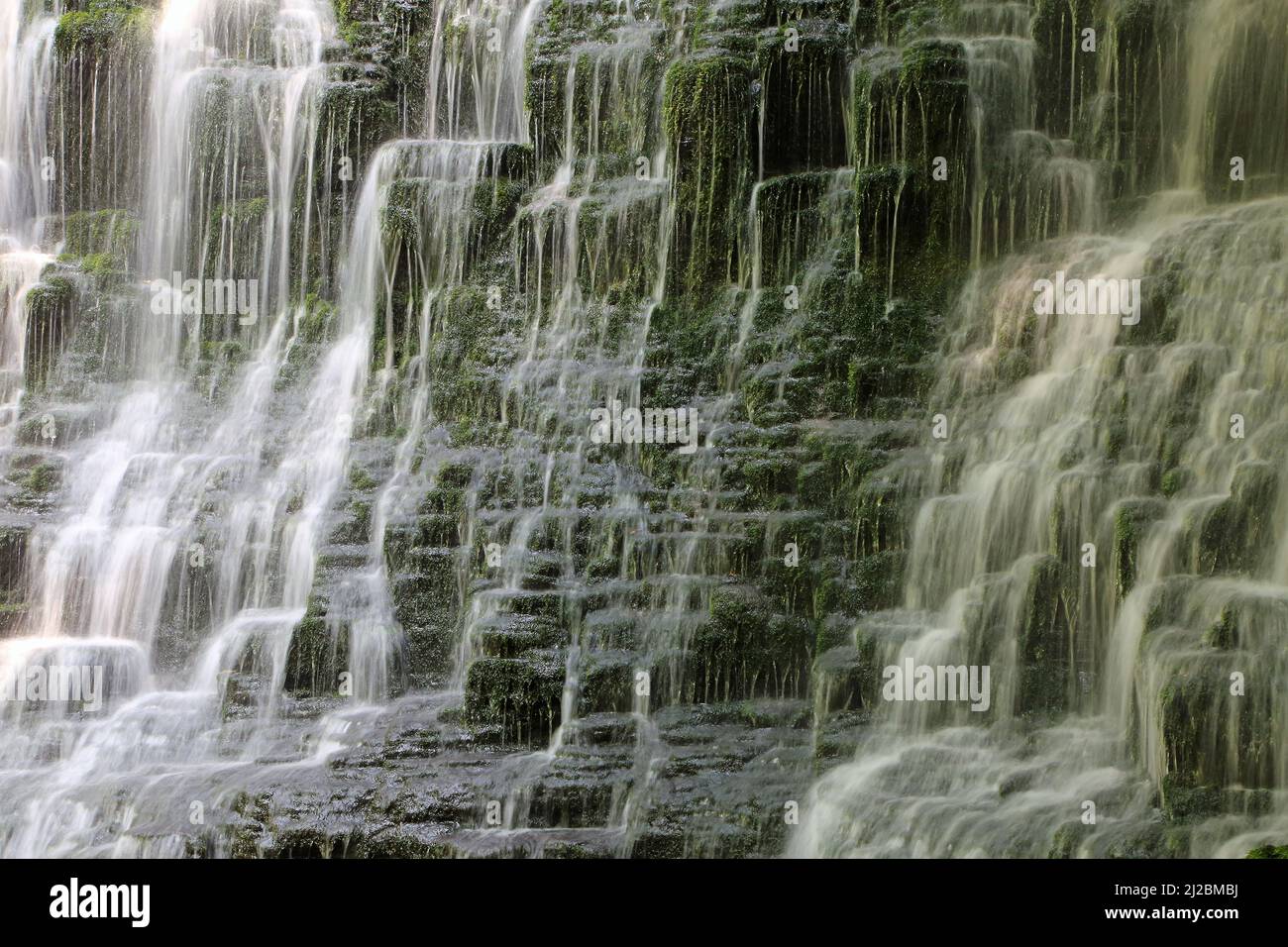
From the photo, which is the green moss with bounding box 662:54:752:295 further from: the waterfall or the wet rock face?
the waterfall

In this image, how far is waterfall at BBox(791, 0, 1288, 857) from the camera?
5.95m

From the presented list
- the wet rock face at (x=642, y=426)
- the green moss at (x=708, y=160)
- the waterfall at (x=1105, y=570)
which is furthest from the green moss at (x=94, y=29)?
the waterfall at (x=1105, y=570)

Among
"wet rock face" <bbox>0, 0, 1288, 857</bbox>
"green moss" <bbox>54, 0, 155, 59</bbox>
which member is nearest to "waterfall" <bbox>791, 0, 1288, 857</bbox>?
"wet rock face" <bbox>0, 0, 1288, 857</bbox>

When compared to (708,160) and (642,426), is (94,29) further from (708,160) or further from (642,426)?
(642,426)

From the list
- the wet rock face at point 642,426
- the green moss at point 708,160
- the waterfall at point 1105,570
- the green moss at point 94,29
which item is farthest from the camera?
the green moss at point 94,29

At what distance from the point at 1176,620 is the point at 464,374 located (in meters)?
4.52

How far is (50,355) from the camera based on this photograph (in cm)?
900

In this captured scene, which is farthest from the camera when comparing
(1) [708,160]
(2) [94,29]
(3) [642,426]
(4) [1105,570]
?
(2) [94,29]

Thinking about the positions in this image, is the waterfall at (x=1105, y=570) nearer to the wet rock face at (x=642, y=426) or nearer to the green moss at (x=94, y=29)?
the wet rock face at (x=642, y=426)

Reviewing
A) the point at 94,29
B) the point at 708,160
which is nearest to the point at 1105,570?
the point at 708,160

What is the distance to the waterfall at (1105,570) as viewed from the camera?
5949mm

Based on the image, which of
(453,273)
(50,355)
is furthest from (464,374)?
(50,355)

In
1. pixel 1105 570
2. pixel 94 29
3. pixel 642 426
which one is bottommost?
pixel 1105 570

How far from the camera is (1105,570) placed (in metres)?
6.65
